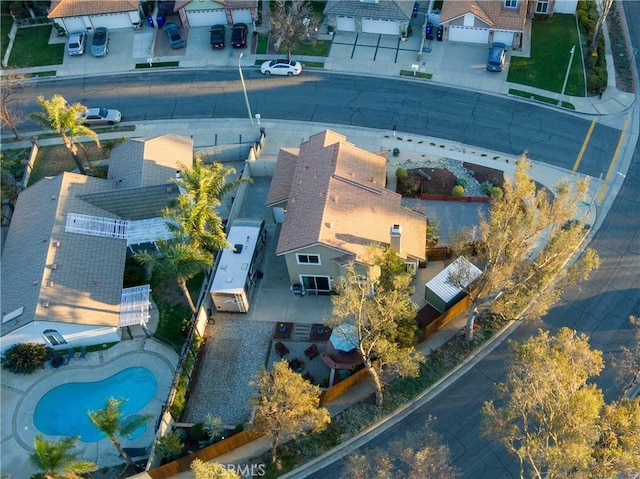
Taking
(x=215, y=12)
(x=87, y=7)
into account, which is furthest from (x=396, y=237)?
(x=87, y=7)

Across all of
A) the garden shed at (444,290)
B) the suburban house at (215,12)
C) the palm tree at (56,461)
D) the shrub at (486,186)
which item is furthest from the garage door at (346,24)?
the palm tree at (56,461)

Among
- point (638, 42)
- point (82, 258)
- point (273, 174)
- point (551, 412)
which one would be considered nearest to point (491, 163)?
point (273, 174)

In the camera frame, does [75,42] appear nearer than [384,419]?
No

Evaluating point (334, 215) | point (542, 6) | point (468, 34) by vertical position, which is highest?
point (542, 6)

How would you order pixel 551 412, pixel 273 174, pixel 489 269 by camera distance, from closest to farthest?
pixel 551 412 < pixel 489 269 < pixel 273 174

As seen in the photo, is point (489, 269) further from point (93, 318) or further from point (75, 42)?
point (75, 42)

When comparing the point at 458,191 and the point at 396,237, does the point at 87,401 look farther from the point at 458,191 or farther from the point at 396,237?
the point at 458,191

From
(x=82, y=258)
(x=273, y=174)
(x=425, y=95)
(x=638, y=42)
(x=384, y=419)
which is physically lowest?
(x=384, y=419)
